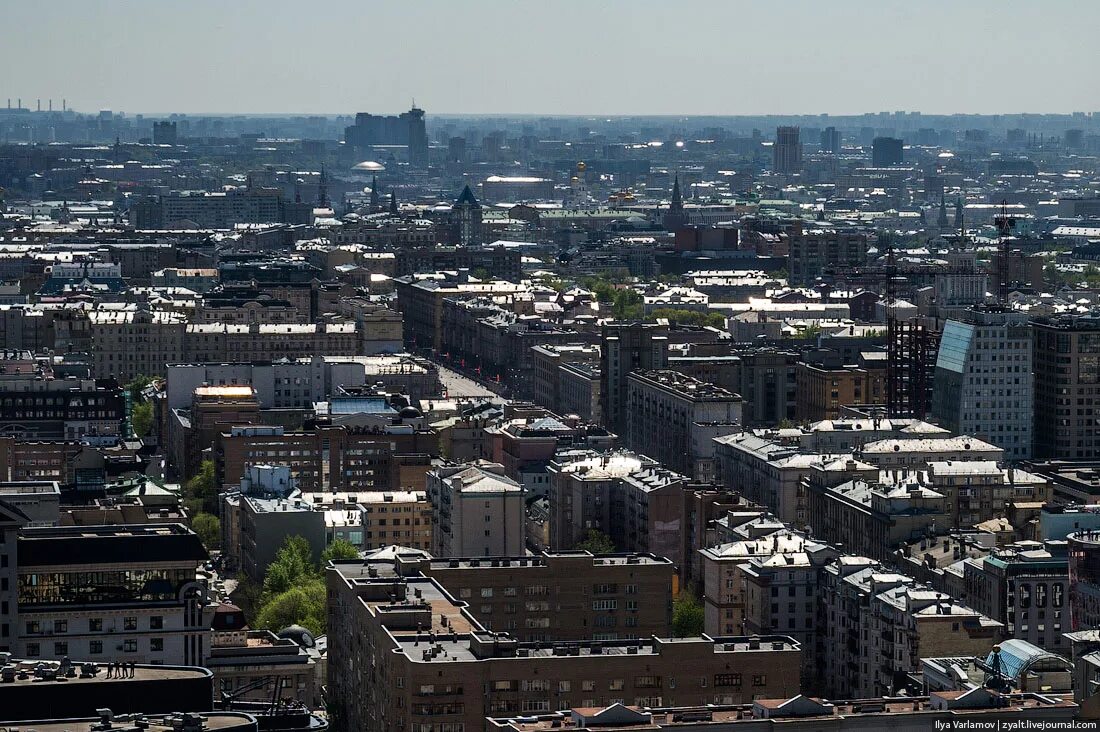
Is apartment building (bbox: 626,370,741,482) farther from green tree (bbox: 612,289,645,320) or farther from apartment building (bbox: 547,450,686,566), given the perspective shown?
green tree (bbox: 612,289,645,320)

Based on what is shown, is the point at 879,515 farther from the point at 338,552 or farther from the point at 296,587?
the point at 296,587

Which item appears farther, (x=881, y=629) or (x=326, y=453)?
(x=326, y=453)

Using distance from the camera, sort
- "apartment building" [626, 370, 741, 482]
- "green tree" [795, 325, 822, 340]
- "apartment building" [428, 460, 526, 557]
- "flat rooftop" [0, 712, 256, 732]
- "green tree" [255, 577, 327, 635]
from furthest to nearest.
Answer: "green tree" [795, 325, 822, 340] < "apartment building" [626, 370, 741, 482] < "apartment building" [428, 460, 526, 557] < "green tree" [255, 577, 327, 635] < "flat rooftop" [0, 712, 256, 732]

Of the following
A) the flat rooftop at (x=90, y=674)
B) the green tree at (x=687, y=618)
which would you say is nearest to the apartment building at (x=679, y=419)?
the green tree at (x=687, y=618)

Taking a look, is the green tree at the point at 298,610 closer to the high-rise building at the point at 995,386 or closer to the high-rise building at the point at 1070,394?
the high-rise building at the point at 995,386

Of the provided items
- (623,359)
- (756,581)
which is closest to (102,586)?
(756,581)

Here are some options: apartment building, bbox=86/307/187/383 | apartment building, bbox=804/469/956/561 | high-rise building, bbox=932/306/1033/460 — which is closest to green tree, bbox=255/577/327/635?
apartment building, bbox=804/469/956/561

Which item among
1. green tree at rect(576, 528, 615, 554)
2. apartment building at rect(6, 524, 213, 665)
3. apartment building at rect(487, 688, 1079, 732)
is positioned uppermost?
apartment building at rect(6, 524, 213, 665)
